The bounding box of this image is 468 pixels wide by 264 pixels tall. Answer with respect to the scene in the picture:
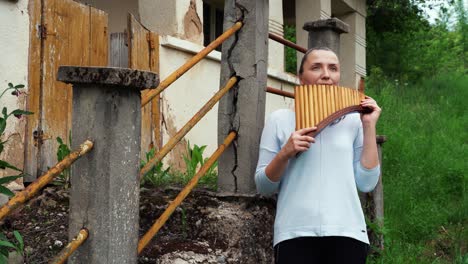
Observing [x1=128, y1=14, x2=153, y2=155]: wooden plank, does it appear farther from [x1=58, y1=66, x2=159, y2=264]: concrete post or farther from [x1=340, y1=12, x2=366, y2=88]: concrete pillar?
[x1=340, y1=12, x2=366, y2=88]: concrete pillar

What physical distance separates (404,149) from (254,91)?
15.7ft

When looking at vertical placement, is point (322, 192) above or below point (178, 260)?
above

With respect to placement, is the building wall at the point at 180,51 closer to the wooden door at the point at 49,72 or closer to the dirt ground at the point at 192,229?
the wooden door at the point at 49,72

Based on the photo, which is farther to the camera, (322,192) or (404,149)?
(404,149)

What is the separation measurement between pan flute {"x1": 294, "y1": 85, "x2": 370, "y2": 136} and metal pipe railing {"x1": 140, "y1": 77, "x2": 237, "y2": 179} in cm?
49

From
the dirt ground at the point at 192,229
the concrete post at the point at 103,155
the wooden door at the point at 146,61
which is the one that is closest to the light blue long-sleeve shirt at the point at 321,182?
the dirt ground at the point at 192,229

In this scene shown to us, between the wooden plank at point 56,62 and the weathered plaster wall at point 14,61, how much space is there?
0.59 feet

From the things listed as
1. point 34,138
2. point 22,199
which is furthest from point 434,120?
point 22,199

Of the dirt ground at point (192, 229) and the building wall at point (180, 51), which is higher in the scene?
the building wall at point (180, 51)

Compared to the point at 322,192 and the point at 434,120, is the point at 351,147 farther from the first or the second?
the point at 434,120

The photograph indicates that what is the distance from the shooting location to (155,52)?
552 centimetres

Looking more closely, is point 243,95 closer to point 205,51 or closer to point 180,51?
point 205,51

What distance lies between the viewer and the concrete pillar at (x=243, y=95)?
318 centimetres

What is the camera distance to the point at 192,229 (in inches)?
117
